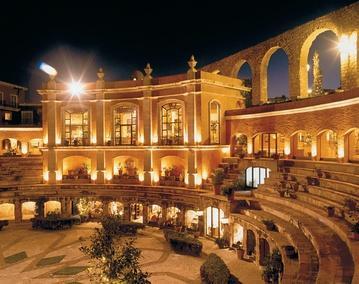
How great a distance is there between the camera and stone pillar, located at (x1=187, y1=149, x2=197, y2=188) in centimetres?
3117

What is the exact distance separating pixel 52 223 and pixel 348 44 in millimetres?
26088

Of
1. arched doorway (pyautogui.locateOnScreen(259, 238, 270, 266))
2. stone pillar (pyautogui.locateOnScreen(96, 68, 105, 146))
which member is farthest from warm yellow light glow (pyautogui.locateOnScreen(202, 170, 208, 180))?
arched doorway (pyautogui.locateOnScreen(259, 238, 270, 266))

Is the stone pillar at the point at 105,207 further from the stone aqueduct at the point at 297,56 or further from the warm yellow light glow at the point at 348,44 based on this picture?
the warm yellow light glow at the point at 348,44

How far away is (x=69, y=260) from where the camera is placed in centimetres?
2272

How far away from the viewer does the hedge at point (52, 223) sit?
29656mm

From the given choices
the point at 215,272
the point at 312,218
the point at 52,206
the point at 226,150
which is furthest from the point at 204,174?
the point at 215,272

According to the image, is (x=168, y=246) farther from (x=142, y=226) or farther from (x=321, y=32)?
(x=321, y=32)

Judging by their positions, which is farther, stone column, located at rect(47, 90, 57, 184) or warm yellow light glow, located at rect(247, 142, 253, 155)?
stone column, located at rect(47, 90, 57, 184)

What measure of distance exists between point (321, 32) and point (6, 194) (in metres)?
29.8

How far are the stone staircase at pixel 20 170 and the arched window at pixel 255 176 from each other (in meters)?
20.3

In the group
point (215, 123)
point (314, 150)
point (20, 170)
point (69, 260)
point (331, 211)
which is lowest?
point (69, 260)

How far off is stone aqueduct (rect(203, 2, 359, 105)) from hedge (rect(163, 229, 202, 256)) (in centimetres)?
1496

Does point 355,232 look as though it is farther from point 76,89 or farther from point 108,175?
point 76,89

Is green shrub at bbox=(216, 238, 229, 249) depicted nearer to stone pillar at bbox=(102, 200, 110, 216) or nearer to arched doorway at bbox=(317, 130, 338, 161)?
arched doorway at bbox=(317, 130, 338, 161)
